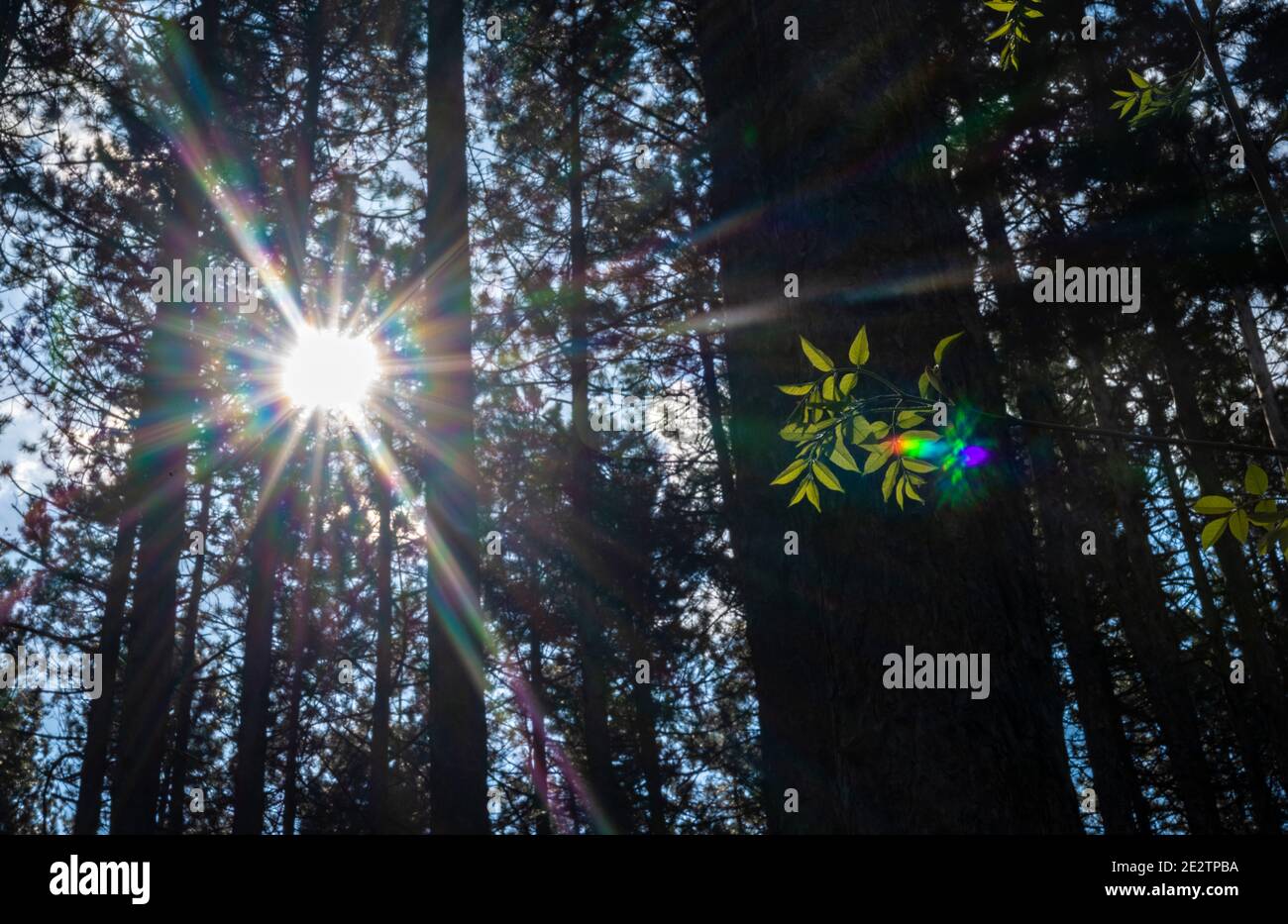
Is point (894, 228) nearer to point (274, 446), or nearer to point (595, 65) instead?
point (595, 65)

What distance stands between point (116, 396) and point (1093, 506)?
11.5m

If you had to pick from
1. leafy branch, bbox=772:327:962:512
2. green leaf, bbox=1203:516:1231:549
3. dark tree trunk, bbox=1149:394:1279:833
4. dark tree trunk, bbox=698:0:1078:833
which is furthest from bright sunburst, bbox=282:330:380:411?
green leaf, bbox=1203:516:1231:549

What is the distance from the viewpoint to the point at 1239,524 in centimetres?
131

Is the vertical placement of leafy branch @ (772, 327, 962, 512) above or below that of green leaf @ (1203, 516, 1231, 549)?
above

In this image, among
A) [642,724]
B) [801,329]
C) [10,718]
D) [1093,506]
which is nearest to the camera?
[801,329]

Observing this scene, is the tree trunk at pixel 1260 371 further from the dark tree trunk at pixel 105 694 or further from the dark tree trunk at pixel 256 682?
the dark tree trunk at pixel 105 694

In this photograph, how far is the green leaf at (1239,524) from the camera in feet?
4.17

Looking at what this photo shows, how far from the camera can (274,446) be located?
39.5ft

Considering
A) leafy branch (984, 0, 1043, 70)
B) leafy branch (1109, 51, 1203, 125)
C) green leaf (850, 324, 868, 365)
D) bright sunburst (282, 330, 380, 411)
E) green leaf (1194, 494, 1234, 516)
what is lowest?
green leaf (1194, 494, 1234, 516)

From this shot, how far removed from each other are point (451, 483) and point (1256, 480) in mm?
5864

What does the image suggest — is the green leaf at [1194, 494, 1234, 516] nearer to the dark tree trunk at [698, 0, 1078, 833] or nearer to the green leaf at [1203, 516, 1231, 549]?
the green leaf at [1203, 516, 1231, 549]

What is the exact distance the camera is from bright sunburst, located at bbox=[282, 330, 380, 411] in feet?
38.4

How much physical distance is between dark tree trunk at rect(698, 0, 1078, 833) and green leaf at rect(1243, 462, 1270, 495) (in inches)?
33.7
